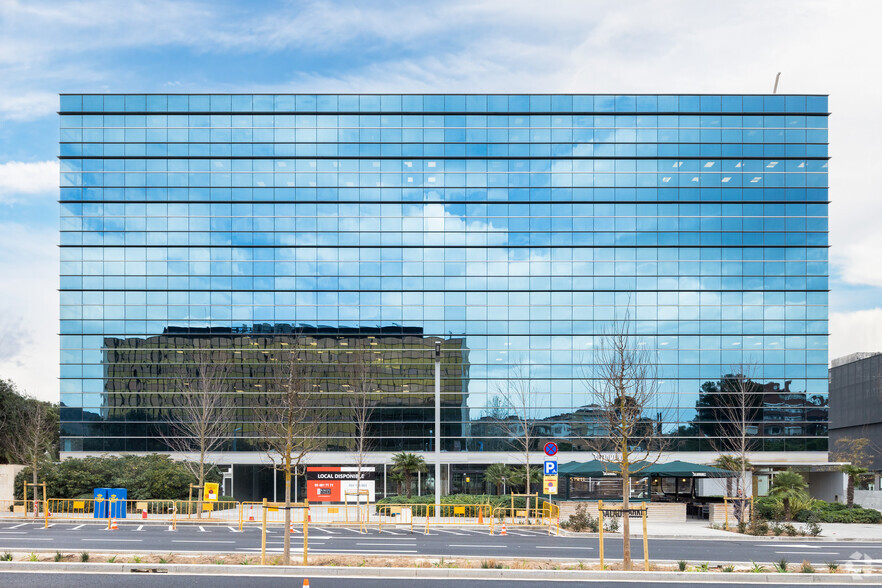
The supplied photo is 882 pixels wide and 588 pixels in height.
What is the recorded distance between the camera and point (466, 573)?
18.5 meters

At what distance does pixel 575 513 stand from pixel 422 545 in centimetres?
1218

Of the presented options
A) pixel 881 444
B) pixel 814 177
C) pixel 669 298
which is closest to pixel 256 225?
pixel 669 298

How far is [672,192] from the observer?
2447 inches

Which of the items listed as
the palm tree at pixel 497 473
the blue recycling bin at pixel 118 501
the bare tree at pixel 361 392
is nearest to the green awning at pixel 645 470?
the palm tree at pixel 497 473

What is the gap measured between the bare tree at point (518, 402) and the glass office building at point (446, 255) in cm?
59

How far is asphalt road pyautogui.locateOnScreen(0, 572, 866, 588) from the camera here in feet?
55.3

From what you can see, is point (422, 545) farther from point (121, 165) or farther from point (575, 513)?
point (121, 165)

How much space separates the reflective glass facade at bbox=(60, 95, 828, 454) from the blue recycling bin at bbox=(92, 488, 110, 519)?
71.8 ft

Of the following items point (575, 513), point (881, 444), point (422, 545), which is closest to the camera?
point (422, 545)

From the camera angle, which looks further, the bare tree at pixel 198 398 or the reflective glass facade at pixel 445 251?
the reflective glass facade at pixel 445 251

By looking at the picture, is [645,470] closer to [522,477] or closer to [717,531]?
→ [717,531]

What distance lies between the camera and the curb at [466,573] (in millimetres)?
18375

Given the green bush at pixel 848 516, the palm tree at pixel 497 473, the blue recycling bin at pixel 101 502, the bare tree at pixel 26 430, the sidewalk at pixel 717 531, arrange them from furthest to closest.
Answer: the bare tree at pixel 26 430 < the palm tree at pixel 497 473 < the green bush at pixel 848 516 < the blue recycling bin at pixel 101 502 < the sidewalk at pixel 717 531

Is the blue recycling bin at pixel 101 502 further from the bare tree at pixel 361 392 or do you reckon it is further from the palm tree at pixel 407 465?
the bare tree at pixel 361 392
